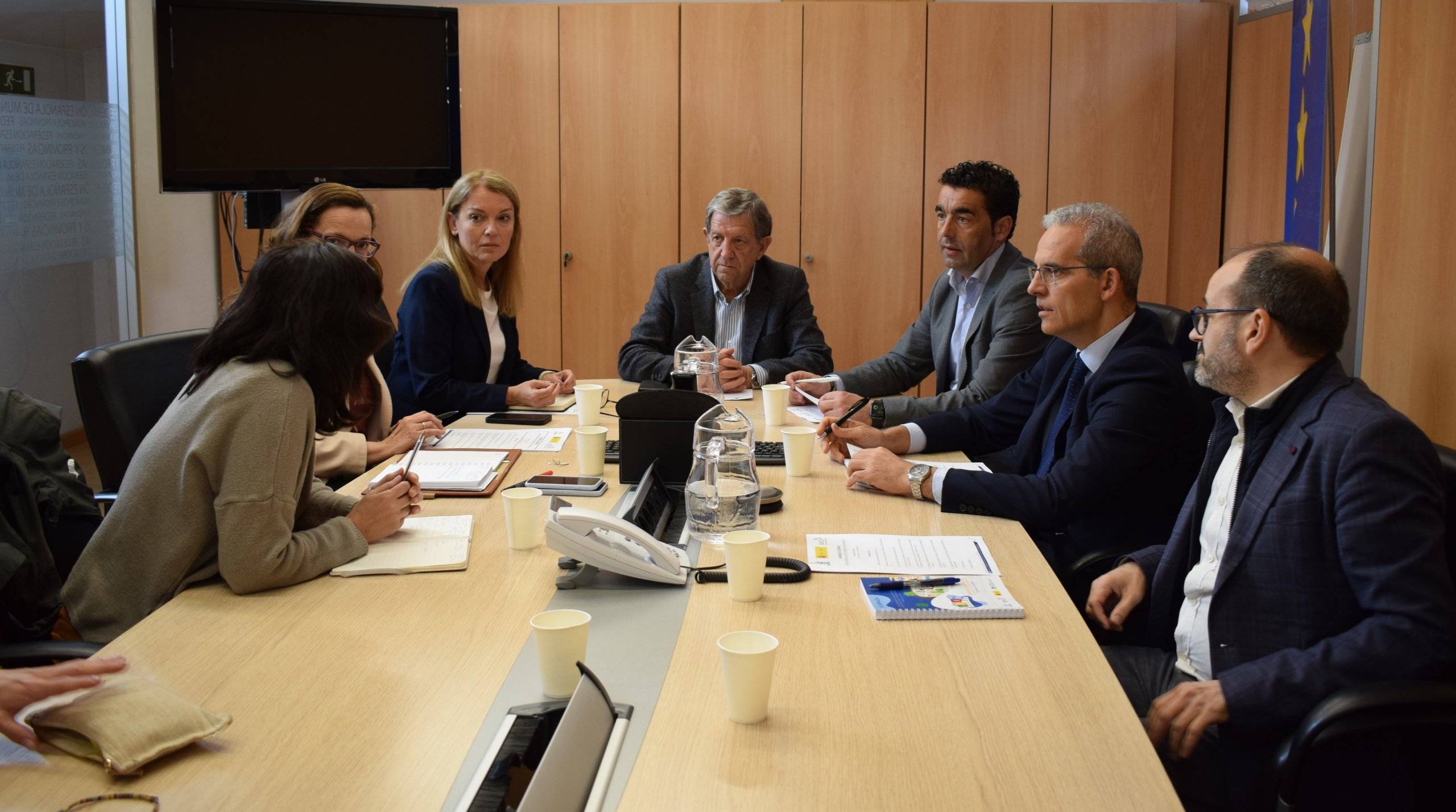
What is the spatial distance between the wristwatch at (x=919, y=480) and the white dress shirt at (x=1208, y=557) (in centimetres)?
50

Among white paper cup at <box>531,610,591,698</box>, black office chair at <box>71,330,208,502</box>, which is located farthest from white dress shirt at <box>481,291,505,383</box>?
white paper cup at <box>531,610,591,698</box>

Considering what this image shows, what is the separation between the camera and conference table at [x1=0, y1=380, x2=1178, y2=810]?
1.13 m

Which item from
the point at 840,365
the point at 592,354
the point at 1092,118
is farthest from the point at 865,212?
the point at 592,354

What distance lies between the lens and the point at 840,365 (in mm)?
5461

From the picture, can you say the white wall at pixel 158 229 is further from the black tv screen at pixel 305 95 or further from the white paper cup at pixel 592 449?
the white paper cup at pixel 592 449

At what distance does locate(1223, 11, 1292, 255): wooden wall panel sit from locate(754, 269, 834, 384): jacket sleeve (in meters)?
2.03

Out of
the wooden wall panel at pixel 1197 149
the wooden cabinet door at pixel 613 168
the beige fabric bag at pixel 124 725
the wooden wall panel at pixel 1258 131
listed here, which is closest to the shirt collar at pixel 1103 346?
the beige fabric bag at pixel 124 725

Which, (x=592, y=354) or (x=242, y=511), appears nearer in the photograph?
(x=242, y=511)

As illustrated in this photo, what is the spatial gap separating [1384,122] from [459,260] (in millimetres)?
2679

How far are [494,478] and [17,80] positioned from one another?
8.96 feet

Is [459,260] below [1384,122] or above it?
below

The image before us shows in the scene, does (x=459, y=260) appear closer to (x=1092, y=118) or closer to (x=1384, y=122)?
(x=1384, y=122)

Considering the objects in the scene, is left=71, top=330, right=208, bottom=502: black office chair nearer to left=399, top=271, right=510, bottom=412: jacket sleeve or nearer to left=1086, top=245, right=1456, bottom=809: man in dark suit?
left=399, top=271, right=510, bottom=412: jacket sleeve

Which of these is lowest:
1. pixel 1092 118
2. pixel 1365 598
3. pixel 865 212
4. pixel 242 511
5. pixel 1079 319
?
pixel 1365 598
